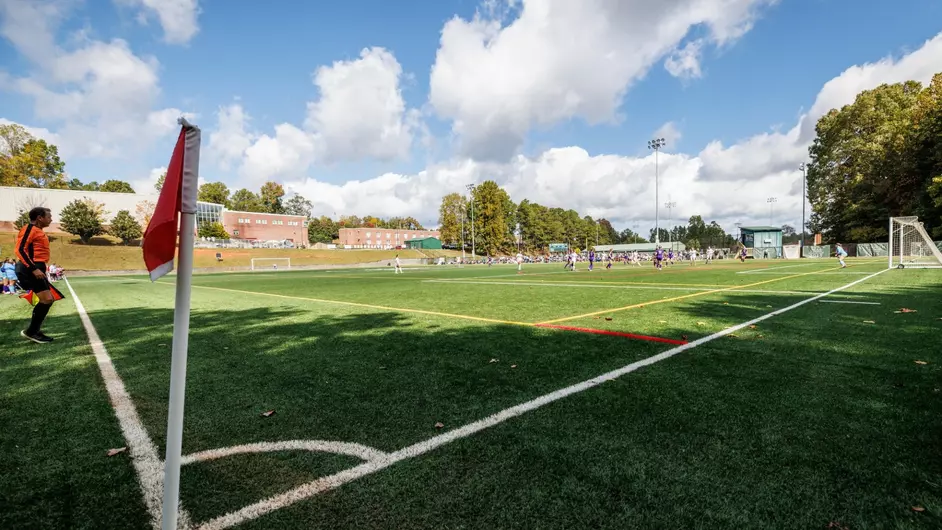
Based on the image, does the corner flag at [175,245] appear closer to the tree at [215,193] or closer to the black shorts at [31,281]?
the black shorts at [31,281]

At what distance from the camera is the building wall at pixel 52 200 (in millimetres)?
71938

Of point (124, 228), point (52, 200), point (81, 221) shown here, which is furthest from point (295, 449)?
point (52, 200)

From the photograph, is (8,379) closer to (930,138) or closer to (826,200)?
(930,138)

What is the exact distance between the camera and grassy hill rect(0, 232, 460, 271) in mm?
56844

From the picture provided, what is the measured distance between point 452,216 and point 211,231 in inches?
2137

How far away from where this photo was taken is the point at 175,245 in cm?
177

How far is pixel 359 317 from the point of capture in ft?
29.7

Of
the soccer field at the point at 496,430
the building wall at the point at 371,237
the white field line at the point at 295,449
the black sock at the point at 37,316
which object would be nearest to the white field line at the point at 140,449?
the soccer field at the point at 496,430

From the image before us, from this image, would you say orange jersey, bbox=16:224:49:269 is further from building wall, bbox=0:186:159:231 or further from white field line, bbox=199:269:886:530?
building wall, bbox=0:186:159:231

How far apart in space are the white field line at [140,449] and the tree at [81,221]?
8207cm

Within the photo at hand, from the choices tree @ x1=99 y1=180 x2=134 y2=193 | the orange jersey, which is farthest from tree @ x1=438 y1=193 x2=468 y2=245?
the orange jersey

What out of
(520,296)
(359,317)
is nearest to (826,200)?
(520,296)

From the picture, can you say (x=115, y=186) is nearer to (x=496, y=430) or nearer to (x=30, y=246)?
(x=30, y=246)

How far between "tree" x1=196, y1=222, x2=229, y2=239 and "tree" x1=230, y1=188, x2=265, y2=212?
3931cm
